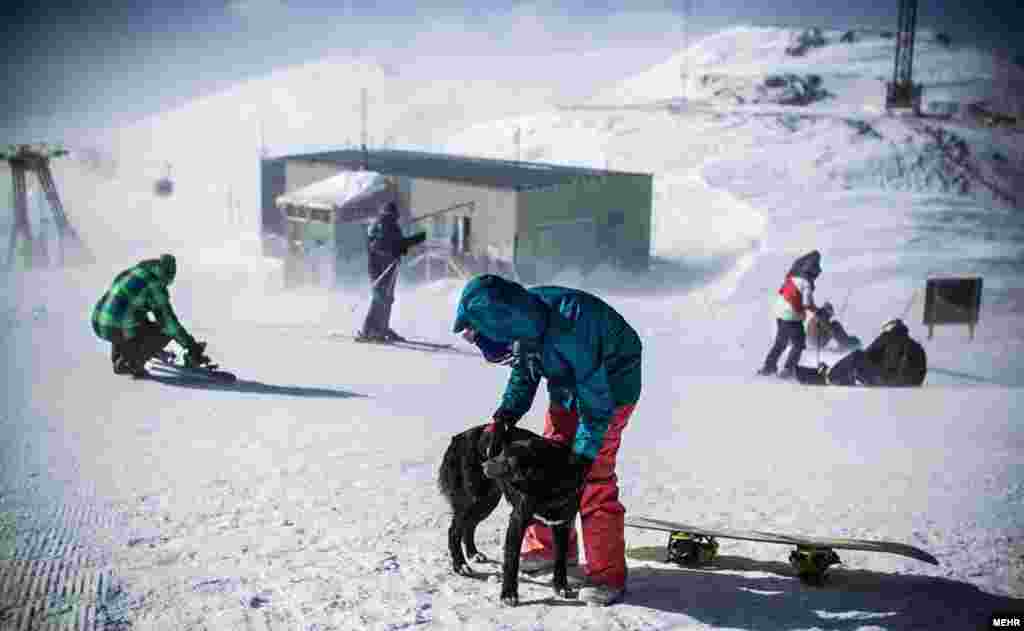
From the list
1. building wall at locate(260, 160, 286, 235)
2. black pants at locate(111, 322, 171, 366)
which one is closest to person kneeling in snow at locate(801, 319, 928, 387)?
black pants at locate(111, 322, 171, 366)

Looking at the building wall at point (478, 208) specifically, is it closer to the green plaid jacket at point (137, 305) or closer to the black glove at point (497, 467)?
the green plaid jacket at point (137, 305)

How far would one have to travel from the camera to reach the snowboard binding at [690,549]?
12.7 feet

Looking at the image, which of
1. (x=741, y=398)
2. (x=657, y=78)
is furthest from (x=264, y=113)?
(x=741, y=398)

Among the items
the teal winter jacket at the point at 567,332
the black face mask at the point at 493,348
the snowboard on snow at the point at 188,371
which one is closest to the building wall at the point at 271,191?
the snowboard on snow at the point at 188,371

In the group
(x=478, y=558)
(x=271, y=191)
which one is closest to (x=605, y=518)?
(x=478, y=558)

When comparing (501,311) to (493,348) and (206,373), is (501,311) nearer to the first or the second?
(493,348)

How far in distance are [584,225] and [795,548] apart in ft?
41.2

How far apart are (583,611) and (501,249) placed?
475 inches

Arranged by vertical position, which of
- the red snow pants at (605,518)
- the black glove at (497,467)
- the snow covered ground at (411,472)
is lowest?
the snow covered ground at (411,472)

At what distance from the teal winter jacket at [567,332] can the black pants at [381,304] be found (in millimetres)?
5863

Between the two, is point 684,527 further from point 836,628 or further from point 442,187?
point 442,187

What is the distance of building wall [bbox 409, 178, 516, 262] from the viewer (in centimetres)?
1514

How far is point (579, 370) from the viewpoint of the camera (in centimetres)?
332

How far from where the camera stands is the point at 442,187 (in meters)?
16.1
